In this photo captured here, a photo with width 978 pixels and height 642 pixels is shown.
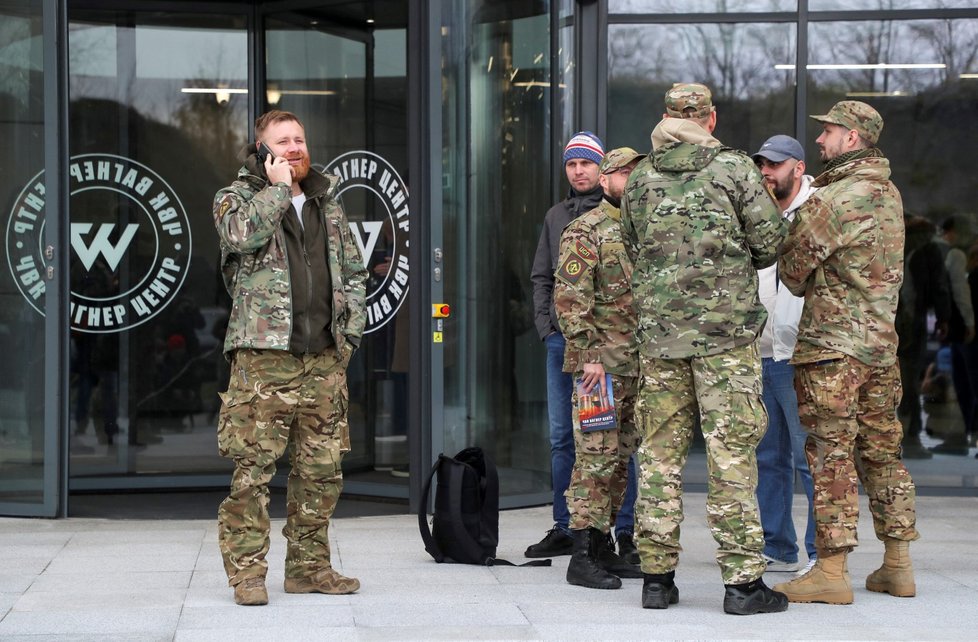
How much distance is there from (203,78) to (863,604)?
18.8ft

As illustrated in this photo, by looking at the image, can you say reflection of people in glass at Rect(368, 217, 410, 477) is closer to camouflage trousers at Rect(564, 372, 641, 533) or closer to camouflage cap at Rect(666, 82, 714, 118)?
camouflage trousers at Rect(564, 372, 641, 533)

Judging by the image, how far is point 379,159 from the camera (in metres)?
8.43

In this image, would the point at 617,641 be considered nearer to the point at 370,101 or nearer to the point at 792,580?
the point at 792,580

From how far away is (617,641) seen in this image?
184 inches

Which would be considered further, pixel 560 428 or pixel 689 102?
pixel 560 428

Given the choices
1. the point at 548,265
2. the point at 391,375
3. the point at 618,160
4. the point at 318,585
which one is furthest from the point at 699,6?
the point at 318,585

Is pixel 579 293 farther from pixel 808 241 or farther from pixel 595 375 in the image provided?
pixel 808 241

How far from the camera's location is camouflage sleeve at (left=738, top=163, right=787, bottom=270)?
5086mm

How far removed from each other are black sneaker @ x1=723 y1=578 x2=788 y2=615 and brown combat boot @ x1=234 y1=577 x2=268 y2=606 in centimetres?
178

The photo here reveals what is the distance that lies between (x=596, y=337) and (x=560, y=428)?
800 millimetres

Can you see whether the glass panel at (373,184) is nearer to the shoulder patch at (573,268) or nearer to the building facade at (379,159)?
the building facade at (379,159)

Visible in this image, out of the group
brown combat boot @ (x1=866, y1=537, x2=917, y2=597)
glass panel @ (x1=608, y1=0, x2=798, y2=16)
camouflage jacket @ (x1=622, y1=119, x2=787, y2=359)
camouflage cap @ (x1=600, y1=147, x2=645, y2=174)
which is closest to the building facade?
glass panel @ (x1=608, y1=0, x2=798, y2=16)

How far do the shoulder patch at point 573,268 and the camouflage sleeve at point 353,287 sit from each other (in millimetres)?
879

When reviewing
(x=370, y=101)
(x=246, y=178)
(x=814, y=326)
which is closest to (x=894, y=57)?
(x=370, y=101)
